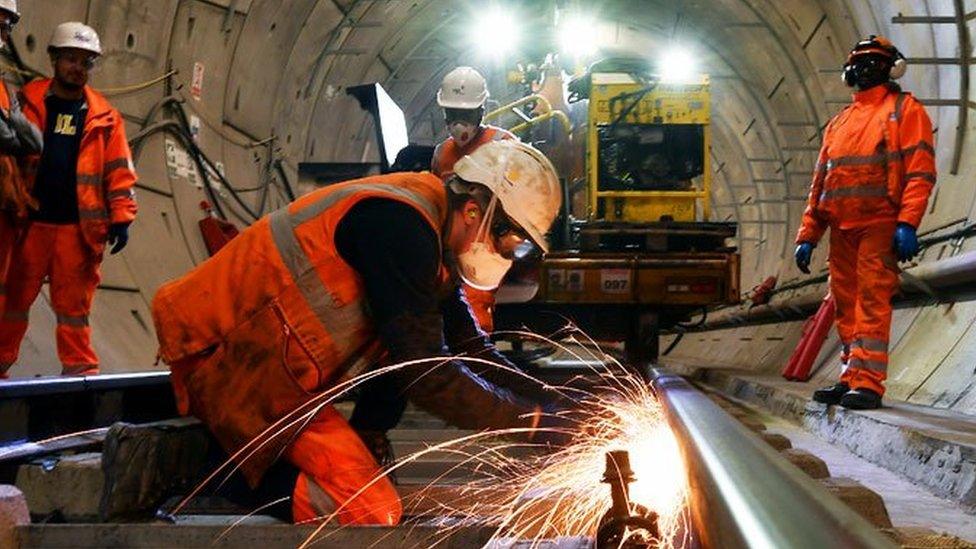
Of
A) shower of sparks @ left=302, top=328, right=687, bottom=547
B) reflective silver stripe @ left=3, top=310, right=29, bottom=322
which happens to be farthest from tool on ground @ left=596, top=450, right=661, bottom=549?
reflective silver stripe @ left=3, top=310, right=29, bottom=322

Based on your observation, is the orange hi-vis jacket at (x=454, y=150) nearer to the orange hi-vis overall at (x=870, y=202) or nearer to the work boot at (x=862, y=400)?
the orange hi-vis overall at (x=870, y=202)

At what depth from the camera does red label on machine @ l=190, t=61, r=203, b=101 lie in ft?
27.4

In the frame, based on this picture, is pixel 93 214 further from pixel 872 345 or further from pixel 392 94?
pixel 392 94

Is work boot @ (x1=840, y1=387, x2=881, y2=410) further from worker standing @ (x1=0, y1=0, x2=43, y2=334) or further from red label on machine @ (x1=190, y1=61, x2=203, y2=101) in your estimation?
red label on machine @ (x1=190, y1=61, x2=203, y2=101)

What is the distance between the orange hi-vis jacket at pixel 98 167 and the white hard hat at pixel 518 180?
2.72 meters

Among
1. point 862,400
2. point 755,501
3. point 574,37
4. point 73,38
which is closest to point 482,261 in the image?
point 755,501

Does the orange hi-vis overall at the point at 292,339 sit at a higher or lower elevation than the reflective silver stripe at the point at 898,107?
lower

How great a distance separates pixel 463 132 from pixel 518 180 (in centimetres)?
328

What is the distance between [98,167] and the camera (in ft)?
16.5

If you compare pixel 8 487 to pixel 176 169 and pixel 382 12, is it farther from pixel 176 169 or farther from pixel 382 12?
pixel 382 12

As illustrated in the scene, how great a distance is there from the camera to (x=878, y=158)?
4922mm

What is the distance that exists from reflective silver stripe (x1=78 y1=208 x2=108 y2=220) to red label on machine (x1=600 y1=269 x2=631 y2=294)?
159 inches

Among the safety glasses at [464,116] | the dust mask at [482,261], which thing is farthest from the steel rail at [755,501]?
the safety glasses at [464,116]

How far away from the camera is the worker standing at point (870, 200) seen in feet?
15.4
